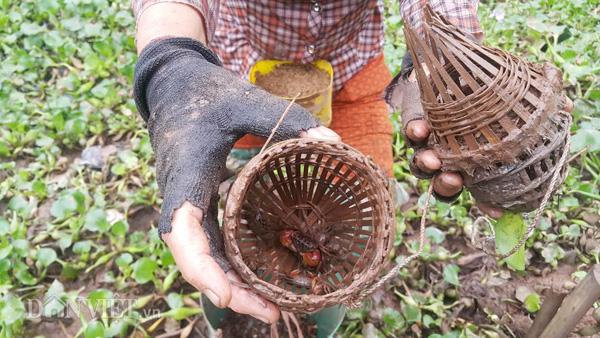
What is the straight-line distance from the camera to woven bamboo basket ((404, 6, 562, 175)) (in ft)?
2.95

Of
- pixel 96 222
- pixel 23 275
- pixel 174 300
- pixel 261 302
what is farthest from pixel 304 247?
pixel 23 275

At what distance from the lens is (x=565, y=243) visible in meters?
1.60

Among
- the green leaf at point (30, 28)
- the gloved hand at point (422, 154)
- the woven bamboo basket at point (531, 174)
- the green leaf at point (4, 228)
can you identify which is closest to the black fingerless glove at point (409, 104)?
the gloved hand at point (422, 154)

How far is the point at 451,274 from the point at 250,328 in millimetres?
591

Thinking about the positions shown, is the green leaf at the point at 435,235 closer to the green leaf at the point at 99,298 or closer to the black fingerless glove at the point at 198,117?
the black fingerless glove at the point at 198,117

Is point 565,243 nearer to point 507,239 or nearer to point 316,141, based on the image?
point 507,239

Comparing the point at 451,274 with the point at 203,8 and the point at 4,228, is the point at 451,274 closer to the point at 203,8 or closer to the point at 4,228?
the point at 203,8

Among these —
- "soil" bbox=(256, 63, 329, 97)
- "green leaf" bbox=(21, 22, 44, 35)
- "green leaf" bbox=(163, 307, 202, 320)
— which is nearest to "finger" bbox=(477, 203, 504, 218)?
"soil" bbox=(256, 63, 329, 97)

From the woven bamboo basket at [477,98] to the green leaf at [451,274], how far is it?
59 cm

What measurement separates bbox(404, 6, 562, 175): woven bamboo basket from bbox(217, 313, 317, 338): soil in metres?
0.72

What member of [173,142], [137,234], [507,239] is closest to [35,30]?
[137,234]

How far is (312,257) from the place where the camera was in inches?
45.8

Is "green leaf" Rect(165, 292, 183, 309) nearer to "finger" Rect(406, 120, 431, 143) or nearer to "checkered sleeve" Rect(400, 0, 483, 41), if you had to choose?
"finger" Rect(406, 120, 431, 143)

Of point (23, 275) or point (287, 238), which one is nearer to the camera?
point (287, 238)
